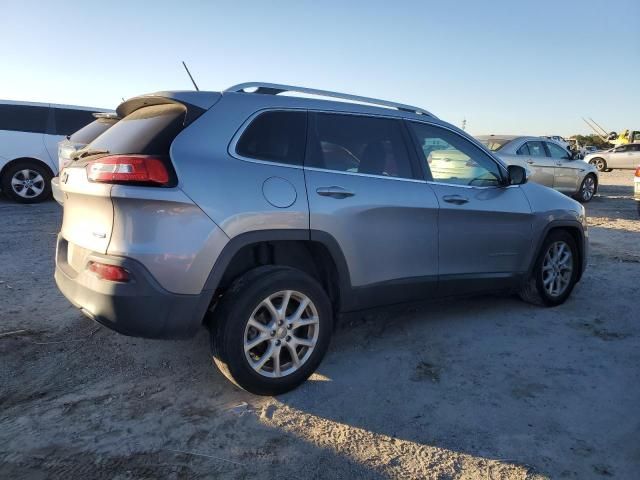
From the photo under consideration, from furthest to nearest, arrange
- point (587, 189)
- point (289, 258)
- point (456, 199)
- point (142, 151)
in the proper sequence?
Result: 1. point (587, 189)
2. point (456, 199)
3. point (289, 258)
4. point (142, 151)

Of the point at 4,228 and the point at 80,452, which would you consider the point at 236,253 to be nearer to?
the point at 80,452

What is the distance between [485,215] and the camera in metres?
4.25

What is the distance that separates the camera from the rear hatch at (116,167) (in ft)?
9.13

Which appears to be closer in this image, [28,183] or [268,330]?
[268,330]

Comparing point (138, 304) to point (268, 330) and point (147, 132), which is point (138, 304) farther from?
point (147, 132)

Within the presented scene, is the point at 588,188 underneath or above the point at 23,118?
underneath

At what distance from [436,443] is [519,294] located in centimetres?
260

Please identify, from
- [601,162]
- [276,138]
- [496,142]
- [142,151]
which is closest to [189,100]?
[142,151]

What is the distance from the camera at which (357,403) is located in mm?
3127

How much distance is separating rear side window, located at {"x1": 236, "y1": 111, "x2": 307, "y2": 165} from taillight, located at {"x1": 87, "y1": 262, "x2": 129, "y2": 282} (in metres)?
0.92

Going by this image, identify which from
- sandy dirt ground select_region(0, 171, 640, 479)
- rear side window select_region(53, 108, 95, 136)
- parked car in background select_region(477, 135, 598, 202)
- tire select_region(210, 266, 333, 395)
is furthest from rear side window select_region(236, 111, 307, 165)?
parked car in background select_region(477, 135, 598, 202)

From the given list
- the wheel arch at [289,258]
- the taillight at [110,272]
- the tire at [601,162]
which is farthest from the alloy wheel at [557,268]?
the tire at [601,162]

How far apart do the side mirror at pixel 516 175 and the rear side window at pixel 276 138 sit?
2.02 metres

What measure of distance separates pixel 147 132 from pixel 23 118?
30.0ft
